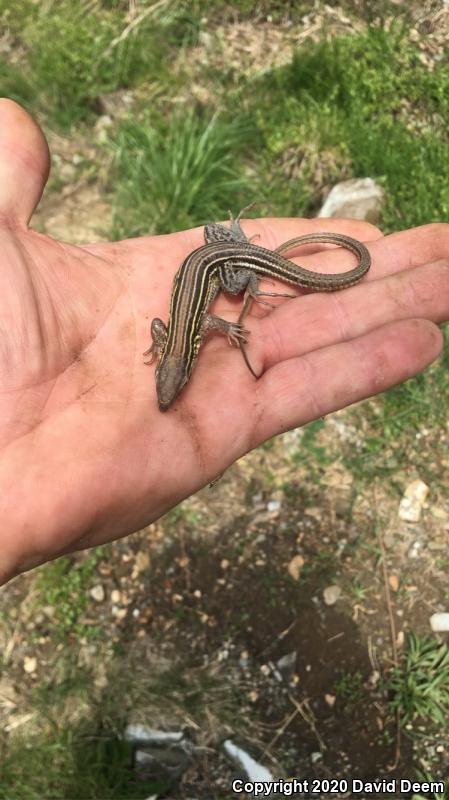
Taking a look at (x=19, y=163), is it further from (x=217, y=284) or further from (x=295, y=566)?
(x=295, y=566)

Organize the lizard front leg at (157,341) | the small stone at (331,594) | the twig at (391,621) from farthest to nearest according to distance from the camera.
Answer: the small stone at (331,594) → the lizard front leg at (157,341) → the twig at (391,621)

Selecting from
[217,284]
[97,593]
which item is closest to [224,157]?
[217,284]

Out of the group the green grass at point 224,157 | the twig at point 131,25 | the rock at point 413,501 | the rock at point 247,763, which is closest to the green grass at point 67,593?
the green grass at point 224,157

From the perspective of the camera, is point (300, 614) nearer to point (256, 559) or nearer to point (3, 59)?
point (256, 559)

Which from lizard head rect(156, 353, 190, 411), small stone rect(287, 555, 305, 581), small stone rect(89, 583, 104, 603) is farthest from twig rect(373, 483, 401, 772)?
small stone rect(89, 583, 104, 603)

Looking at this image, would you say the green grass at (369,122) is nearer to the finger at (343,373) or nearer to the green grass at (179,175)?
the green grass at (179,175)

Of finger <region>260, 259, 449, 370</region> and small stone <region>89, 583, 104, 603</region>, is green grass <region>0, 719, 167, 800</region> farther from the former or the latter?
finger <region>260, 259, 449, 370</region>
